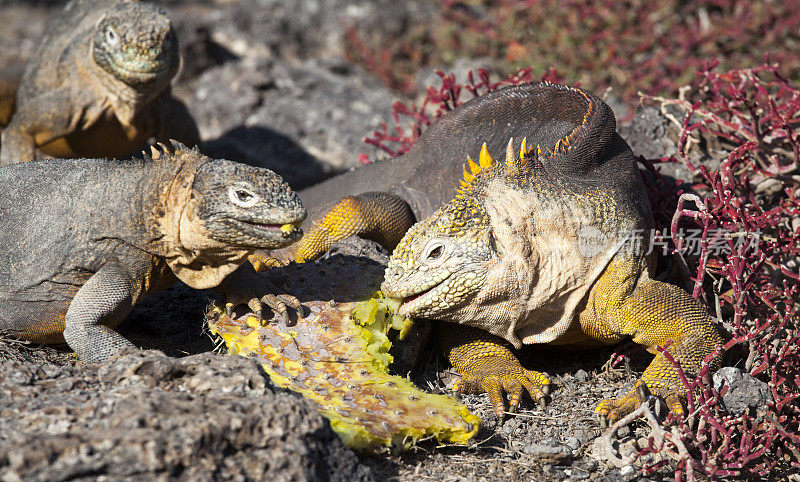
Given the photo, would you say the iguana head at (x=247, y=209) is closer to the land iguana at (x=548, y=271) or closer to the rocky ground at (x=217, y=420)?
the rocky ground at (x=217, y=420)

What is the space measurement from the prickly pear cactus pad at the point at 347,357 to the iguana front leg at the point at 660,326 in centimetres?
86

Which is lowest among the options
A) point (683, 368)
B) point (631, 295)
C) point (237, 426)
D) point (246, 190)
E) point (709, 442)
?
point (709, 442)

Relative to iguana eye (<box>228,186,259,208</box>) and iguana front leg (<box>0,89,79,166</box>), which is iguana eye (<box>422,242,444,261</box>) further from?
iguana front leg (<box>0,89,79,166</box>)

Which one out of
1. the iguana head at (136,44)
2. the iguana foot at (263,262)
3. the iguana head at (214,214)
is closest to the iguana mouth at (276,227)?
the iguana head at (214,214)

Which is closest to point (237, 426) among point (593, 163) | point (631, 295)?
point (631, 295)

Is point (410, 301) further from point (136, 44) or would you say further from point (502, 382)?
point (136, 44)

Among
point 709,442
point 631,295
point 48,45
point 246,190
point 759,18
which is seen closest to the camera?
point 246,190

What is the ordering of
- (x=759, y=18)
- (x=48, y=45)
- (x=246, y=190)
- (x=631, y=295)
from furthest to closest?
(x=759, y=18), (x=48, y=45), (x=631, y=295), (x=246, y=190)

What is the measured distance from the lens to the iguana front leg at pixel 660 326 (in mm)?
3584

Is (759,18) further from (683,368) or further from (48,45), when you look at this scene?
(48,45)

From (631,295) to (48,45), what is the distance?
15.0 ft

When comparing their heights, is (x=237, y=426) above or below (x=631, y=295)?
above

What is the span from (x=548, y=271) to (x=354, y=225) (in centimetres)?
116

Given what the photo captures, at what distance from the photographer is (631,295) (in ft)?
12.2
